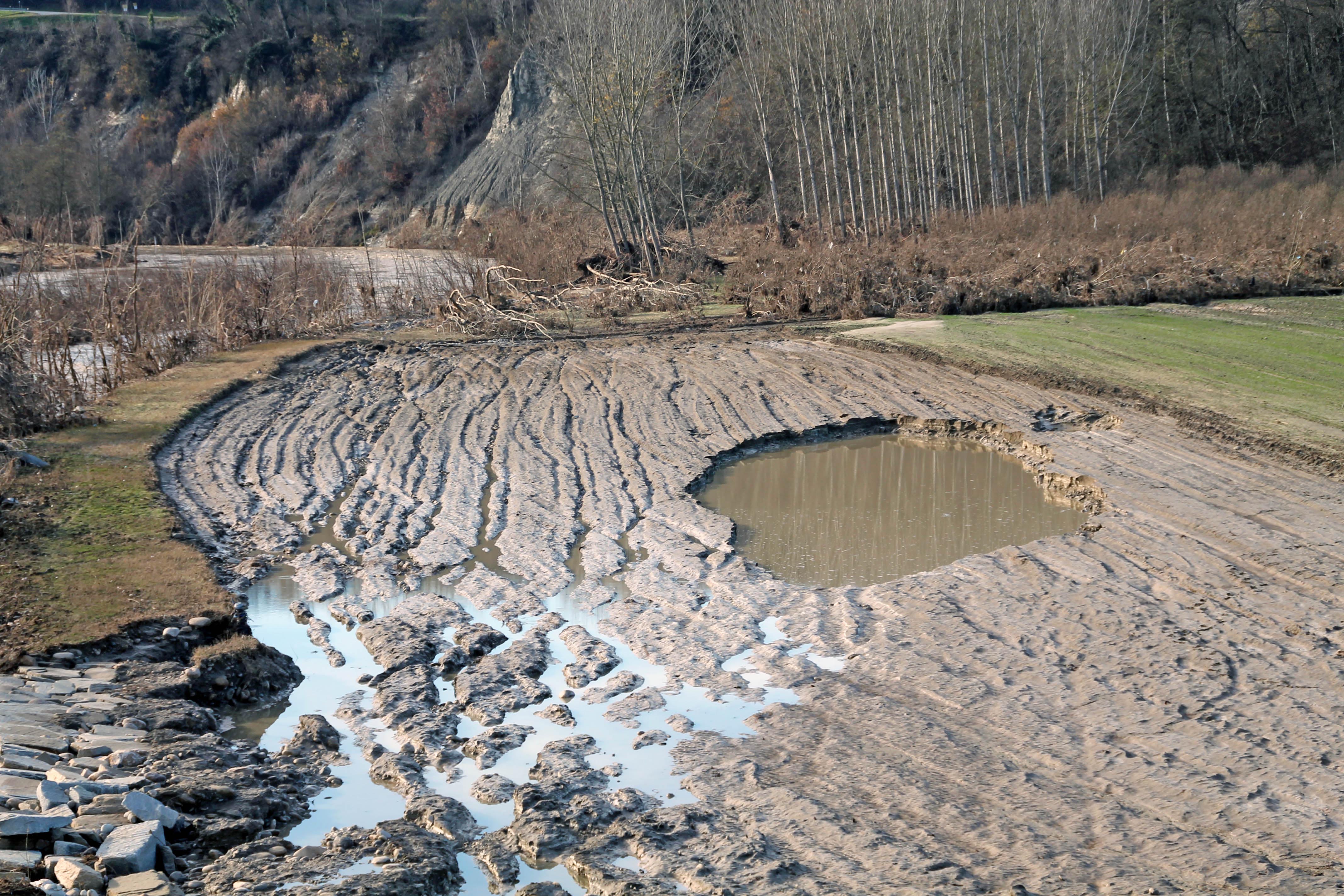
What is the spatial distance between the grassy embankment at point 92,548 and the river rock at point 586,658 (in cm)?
246

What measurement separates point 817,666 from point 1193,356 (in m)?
10.1

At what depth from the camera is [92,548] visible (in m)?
8.45

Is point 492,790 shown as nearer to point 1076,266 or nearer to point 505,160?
point 1076,266

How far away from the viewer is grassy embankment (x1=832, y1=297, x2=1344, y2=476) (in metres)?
10.8

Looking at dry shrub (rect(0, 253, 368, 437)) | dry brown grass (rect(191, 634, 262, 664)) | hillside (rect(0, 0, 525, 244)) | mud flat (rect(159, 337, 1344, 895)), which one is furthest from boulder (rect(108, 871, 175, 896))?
hillside (rect(0, 0, 525, 244))

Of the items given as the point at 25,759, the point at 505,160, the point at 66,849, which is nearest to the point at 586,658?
the point at 25,759

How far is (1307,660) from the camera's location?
19.6 ft

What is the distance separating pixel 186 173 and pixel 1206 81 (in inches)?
2178

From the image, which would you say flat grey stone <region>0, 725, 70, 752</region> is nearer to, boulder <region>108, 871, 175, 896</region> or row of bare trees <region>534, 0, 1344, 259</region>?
boulder <region>108, 871, 175, 896</region>

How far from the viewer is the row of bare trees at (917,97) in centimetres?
2834

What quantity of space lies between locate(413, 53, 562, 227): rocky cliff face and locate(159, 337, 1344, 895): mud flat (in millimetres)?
41522

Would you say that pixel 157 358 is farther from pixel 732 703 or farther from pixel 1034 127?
pixel 1034 127

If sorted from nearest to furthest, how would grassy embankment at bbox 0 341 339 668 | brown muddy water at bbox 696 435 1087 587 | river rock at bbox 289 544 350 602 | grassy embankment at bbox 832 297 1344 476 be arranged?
grassy embankment at bbox 0 341 339 668, river rock at bbox 289 544 350 602, brown muddy water at bbox 696 435 1087 587, grassy embankment at bbox 832 297 1344 476

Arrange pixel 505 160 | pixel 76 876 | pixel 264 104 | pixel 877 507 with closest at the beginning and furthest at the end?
pixel 76 876
pixel 877 507
pixel 505 160
pixel 264 104
